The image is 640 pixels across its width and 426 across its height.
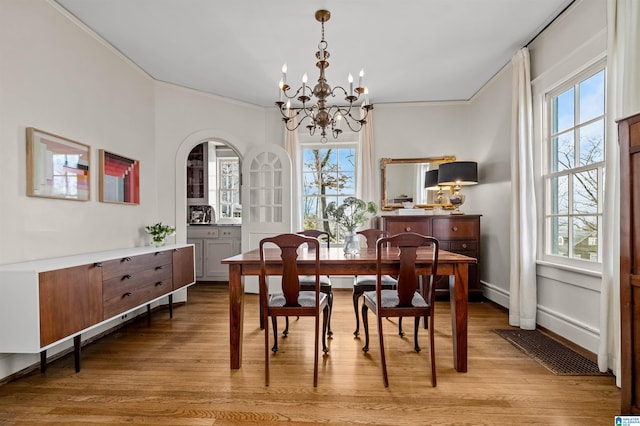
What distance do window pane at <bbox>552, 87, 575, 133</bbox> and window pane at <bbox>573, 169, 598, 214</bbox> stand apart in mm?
486

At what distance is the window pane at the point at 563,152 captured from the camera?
2.86 m

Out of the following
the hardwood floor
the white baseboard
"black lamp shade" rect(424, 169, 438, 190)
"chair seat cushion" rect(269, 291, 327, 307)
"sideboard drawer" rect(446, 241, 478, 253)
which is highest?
"black lamp shade" rect(424, 169, 438, 190)

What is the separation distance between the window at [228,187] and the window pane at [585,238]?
485 cm

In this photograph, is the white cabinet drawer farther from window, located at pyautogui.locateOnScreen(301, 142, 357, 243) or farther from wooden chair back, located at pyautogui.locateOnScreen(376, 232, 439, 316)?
wooden chair back, located at pyautogui.locateOnScreen(376, 232, 439, 316)

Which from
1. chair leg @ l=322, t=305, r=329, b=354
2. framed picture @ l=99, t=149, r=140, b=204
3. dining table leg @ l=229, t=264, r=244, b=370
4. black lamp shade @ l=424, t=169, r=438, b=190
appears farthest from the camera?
black lamp shade @ l=424, t=169, r=438, b=190

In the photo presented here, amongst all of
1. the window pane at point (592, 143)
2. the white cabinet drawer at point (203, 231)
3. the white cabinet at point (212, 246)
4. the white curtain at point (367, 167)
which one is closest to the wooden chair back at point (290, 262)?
the window pane at point (592, 143)

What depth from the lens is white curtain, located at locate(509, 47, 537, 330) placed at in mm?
3170

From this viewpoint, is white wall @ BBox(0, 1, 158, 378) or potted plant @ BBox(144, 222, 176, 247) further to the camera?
potted plant @ BBox(144, 222, 176, 247)

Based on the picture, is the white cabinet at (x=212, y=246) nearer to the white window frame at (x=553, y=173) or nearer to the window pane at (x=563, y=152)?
the white window frame at (x=553, y=173)

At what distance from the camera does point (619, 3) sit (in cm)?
209

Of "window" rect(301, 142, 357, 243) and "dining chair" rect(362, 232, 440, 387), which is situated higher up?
"window" rect(301, 142, 357, 243)

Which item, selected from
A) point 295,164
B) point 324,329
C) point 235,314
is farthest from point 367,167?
point 235,314

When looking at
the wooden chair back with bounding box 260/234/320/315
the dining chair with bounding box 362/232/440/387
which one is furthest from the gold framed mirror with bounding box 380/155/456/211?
the wooden chair back with bounding box 260/234/320/315

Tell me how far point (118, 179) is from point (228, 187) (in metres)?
2.73
